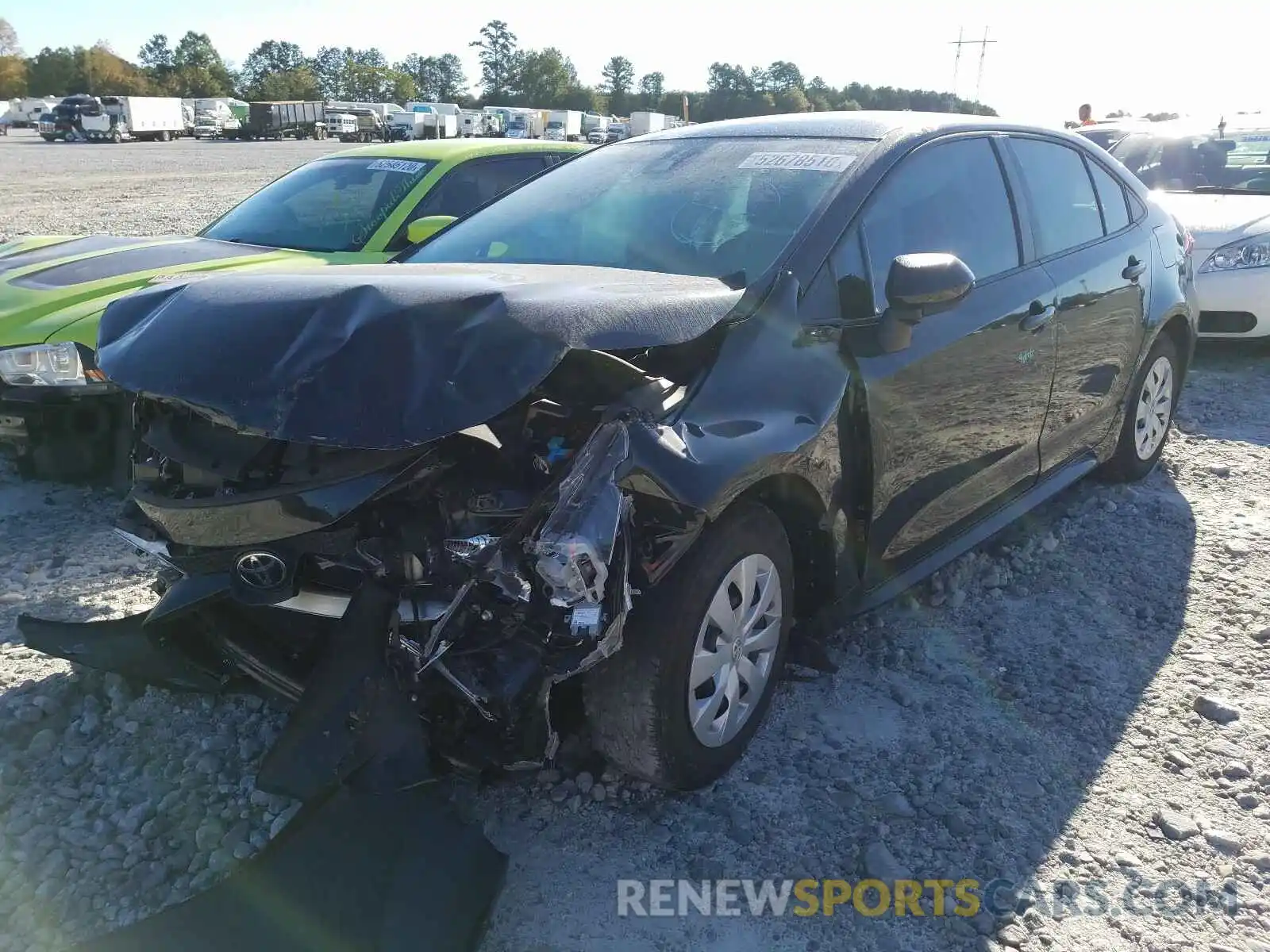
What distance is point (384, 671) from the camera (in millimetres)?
2447

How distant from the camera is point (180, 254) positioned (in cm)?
540

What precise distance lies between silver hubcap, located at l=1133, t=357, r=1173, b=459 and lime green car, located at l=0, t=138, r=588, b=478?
3.33 m

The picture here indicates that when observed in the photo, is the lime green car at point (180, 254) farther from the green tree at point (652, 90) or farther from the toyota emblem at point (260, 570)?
the green tree at point (652, 90)

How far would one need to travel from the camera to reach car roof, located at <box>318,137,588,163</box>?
6.19 meters

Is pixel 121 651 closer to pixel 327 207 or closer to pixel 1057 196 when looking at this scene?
pixel 327 207

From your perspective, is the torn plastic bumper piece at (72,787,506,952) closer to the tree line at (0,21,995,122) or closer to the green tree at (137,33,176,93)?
the tree line at (0,21,995,122)

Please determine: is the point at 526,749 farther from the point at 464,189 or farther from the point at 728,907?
the point at 464,189

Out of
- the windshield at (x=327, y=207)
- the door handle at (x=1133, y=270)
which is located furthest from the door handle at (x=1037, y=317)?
the windshield at (x=327, y=207)

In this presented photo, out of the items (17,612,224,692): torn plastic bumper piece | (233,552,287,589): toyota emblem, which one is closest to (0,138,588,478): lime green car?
(17,612,224,692): torn plastic bumper piece

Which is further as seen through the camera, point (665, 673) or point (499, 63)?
point (499, 63)

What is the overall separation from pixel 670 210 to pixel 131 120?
184 ft

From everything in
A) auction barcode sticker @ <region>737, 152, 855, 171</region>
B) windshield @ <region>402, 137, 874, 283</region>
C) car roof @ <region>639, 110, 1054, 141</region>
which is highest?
car roof @ <region>639, 110, 1054, 141</region>

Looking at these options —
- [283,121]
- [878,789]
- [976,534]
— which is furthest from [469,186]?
[283,121]

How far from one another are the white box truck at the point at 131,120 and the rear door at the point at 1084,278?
180 feet
